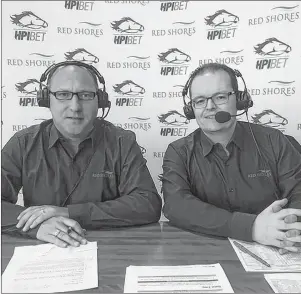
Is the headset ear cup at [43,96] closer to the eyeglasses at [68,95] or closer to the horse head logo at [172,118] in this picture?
the eyeglasses at [68,95]

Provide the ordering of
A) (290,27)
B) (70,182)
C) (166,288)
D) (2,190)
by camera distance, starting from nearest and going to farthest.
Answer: (166,288) → (2,190) → (70,182) → (290,27)

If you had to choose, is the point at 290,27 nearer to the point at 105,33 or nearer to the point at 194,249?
the point at 105,33

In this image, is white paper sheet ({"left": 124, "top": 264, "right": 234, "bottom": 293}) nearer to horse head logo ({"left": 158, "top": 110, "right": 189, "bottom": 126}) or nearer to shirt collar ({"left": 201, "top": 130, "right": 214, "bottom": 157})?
shirt collar ({"left": 201, "top": 130, "right": 214, "bottom": 157})

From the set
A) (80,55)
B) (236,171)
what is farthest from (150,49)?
(236,171)

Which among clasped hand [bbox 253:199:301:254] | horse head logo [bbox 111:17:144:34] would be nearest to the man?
clasped hand [bbox 253:199:301:254]

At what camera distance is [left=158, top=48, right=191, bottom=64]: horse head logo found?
197 centimetres

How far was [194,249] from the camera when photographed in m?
1.01

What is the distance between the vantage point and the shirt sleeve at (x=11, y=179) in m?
1.21

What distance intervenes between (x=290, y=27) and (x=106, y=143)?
4.12 ft

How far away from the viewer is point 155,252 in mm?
981

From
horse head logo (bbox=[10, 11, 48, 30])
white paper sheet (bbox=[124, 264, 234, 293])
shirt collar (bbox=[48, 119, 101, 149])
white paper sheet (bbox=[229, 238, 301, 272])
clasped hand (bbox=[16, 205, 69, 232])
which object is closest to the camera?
white paper sheet (bbox=[124, 264, 234, 293])

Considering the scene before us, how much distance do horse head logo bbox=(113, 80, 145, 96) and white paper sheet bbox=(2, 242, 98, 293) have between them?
3.79ft


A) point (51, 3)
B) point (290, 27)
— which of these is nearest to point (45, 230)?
point (51, 3)

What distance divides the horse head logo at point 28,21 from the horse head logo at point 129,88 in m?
0.54
